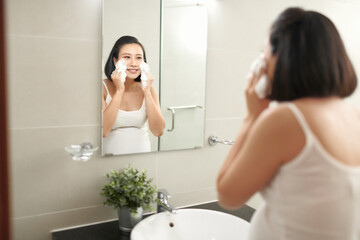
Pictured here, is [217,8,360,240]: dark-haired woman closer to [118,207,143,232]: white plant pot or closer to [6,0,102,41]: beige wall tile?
[118,207,143,232]: white plant pot

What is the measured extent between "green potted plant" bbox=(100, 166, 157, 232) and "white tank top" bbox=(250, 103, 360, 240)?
65cm

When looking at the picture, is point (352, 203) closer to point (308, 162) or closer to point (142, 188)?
point (308, 162)

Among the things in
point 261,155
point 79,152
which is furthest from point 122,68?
point 261,155

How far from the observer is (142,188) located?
1.33 meters

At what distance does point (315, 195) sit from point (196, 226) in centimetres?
80

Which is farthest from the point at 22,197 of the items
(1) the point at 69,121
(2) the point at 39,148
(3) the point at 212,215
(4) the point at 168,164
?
(3) the point at 212,215

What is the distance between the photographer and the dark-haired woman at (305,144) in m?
0.73

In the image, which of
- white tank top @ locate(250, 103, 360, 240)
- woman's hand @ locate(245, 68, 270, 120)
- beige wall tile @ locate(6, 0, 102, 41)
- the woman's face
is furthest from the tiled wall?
white tank top @ locate(250, 103, 360, 240)

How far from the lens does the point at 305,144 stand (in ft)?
2.37

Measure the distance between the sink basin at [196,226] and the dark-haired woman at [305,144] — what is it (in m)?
0.59

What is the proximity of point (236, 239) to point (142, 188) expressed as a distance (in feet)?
1.47

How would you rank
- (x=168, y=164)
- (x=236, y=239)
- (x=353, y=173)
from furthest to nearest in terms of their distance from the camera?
1. (x=168, y=164)
2. (x=236, y=239)
3. (x=353, y=173)

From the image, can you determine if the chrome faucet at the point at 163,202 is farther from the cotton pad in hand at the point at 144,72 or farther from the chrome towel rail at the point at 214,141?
the cotton pad in hand at the point at 144,72

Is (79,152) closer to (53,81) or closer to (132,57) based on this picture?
(53,81)
